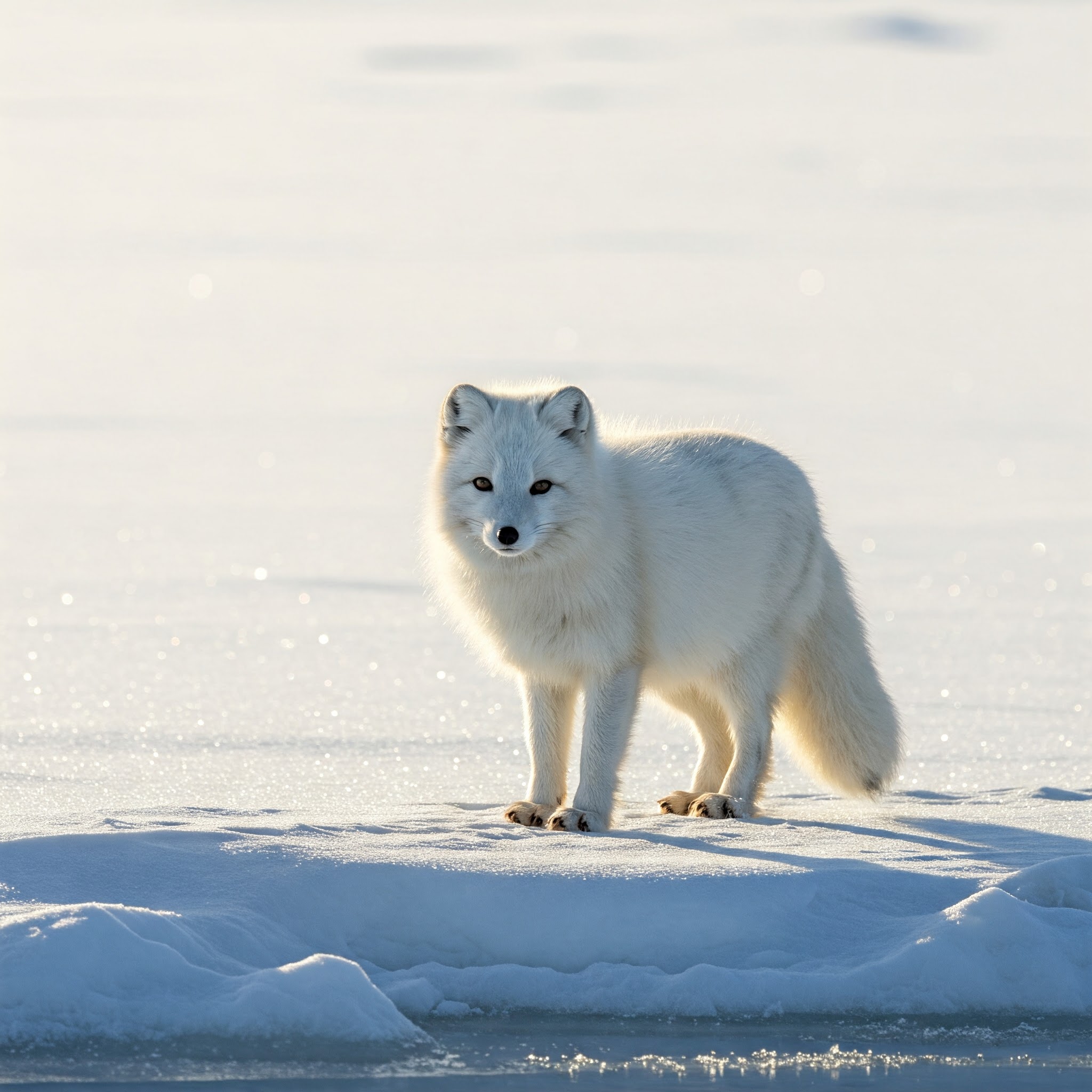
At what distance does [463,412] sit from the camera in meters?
4.43

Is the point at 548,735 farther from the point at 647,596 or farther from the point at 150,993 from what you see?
the point at 150,993

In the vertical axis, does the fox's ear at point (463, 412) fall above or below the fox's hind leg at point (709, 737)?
above

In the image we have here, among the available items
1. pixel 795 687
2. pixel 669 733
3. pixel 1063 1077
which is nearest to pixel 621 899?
pixel 1063 1077

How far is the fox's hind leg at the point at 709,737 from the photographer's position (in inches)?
199

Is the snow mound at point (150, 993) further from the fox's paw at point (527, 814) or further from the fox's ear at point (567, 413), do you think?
the fox's ear at point (567, 413)

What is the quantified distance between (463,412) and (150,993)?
204 cm

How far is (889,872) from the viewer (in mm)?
3566

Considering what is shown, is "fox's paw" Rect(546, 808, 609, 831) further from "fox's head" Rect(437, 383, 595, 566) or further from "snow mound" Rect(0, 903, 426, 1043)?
"snow mound" Rect(0, 903, 426, 1043)

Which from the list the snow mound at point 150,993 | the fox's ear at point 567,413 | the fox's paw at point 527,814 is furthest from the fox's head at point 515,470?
the snow mound at point 150,993

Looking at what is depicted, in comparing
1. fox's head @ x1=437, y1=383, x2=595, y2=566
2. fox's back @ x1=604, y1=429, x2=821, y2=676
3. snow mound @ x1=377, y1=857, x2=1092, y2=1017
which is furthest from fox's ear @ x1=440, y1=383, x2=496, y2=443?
snow mound @ x1=377, y1=857, x2=1092, y2=1017

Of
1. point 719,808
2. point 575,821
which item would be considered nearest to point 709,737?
point 719,808

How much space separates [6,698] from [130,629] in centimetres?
133

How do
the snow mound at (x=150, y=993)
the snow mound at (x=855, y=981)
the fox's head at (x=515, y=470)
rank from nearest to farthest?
the snow mound at (x=150, y=993) → the snow mound at (x=855, y=981) → the fox's head at (x=515, y=470)

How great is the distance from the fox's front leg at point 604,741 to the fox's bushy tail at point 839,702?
69cm
